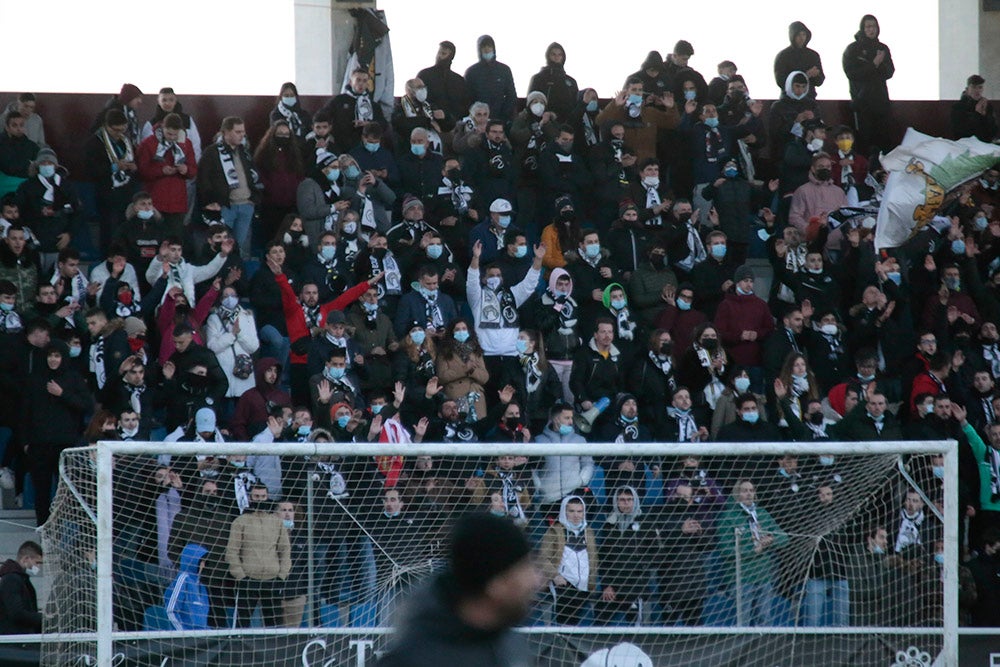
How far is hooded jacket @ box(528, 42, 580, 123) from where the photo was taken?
14.9 metres

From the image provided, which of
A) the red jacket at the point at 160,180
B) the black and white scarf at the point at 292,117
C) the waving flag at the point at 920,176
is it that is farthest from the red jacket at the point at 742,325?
the red jacket at the point at 160,180

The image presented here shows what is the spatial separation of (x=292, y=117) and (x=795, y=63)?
523cm

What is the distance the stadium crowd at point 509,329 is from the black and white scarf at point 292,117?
0.11 feet

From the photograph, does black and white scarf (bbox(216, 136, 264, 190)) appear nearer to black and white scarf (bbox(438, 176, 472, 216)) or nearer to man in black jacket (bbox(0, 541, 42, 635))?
black and white scarf (bbox(438, 176, 472, 216))

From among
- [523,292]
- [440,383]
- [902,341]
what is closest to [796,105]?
[902,341]

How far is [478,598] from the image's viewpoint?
3273 millimetres

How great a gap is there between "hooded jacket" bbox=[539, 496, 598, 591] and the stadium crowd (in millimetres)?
18

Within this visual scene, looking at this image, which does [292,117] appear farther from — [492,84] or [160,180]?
[492,84]

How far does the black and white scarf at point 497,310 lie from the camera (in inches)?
509

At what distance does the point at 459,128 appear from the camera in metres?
14.4

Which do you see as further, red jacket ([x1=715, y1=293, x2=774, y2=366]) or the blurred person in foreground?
red jacket ([x1=715, y1=293, x2=774, y2=366])

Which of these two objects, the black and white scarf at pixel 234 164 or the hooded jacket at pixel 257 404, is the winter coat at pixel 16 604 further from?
the black and white scarf at pixel 234 164

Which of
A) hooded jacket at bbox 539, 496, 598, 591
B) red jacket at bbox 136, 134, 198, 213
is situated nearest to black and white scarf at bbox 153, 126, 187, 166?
red jacket at bbox 136, 134, 198, 213

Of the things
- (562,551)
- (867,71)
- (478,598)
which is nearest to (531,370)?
(562,551)
